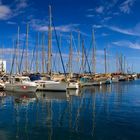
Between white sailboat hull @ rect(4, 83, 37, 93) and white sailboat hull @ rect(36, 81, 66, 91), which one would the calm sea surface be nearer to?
white sailboat hull @ rect(4, 83, 37, 93)

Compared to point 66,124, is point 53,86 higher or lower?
higher

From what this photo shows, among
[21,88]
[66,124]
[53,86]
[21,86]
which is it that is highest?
[21,86]

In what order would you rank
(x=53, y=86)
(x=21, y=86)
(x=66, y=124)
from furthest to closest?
(x=53, y=86), (x=21, y=86), (x=66, y=124)

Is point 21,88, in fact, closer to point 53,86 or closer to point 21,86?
point 21,86

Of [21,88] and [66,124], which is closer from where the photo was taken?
[66,124]

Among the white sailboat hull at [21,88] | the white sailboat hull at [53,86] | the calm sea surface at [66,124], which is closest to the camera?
the calm sea surface at [66,124]

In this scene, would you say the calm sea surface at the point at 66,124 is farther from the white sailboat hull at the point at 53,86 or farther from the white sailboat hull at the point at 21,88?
the white sailboat hull at the point at 53,86

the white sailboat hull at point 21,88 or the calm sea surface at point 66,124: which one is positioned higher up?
the white sailboat hull at point 21,88

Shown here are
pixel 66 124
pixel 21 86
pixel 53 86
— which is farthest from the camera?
pixel 53 86

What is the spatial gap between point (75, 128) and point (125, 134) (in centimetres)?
391

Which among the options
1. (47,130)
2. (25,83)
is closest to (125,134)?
(47,130)

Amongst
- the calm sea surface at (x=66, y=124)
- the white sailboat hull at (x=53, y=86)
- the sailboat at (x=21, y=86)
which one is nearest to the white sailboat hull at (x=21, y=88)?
the sailboat at (x=21, y=86)

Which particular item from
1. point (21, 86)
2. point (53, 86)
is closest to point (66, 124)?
point (21, 86)

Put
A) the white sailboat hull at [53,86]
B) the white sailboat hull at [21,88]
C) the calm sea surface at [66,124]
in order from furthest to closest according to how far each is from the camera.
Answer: the white sailboat hull at [53,86], the white sailboat hull at [21,88], the calm sea surface at [66,124]
